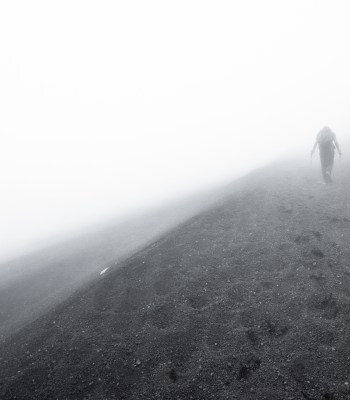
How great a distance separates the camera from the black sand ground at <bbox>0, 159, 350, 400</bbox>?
26.2ft

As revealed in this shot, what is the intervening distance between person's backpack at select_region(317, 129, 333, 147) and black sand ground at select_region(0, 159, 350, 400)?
8.68 m

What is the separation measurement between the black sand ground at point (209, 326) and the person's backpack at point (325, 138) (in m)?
8.68

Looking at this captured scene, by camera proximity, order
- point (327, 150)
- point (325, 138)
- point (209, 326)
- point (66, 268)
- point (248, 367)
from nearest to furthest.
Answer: point (248, 367)
point (209, 326)
point (327, 150)
point (325, 138)
point (66, 268)

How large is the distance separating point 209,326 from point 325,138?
60.4ft

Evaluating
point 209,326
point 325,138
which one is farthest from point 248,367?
point 325,138

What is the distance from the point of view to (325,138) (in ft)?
74.6

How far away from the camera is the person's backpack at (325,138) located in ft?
73.9

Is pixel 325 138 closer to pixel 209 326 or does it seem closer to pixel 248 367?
pixel 209 326

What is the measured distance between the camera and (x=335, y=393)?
23.2ft

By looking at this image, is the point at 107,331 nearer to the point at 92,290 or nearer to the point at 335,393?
the point at 92,290

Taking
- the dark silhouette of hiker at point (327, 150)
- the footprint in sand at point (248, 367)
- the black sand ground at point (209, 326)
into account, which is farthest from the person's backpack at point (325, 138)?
the footprint in sand at point (248, 367)

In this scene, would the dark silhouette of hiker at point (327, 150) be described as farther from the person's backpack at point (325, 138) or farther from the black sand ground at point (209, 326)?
the black sand ground at point (209, 326)

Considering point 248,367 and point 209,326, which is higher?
point 209,326

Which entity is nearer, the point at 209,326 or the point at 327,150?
the point at 209,326
